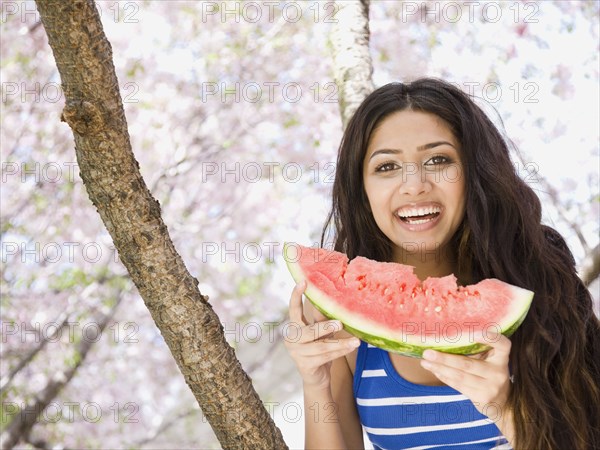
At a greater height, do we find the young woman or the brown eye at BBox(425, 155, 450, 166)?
the brown eye at BBox(425, 155, 450, 166)

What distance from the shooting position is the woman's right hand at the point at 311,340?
6.78 ft

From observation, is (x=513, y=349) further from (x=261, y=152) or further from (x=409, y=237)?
(x=261, y=152)

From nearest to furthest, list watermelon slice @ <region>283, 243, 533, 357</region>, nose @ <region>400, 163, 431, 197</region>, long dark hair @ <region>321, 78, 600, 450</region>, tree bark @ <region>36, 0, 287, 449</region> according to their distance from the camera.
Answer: tree bark @ <region>36, 0, 287, 449</region>
watermelon slice @ <region>283, 243, 533, 357</region>
long dark hair @ <region>321, 78, 600, 450</region>
nose @ <region>400, 163, 431, 197</region>

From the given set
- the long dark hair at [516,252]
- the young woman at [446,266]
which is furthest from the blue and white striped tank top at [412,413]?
the long dark hair at [516,252]

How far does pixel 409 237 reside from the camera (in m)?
2.53

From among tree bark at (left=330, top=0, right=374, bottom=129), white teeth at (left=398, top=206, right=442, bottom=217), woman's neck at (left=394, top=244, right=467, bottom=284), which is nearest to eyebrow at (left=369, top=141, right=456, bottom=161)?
white teeth at (left=398, top=206, right=442, bottom=217)

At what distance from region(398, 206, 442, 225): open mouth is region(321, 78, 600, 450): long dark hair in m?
0.15

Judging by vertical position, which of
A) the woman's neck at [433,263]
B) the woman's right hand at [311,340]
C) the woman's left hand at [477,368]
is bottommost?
the woman's left hand at [477,368]

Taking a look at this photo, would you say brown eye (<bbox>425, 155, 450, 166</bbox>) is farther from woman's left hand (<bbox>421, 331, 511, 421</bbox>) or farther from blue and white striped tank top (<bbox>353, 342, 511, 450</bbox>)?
woman's left hand (<bbox>421, 331, 511, 421</bbox>)

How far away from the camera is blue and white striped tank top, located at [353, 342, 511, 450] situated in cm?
249

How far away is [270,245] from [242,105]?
1506mm

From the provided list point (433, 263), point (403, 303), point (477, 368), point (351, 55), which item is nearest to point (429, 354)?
point (477, 368)

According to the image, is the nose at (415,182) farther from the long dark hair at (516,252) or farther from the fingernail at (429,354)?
the fingernail at (429,354)

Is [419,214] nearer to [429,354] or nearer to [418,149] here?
[418,149]
